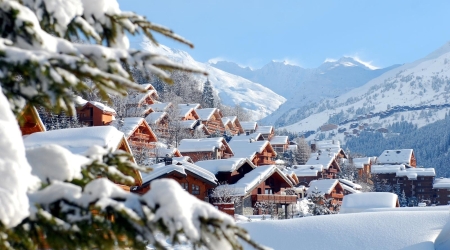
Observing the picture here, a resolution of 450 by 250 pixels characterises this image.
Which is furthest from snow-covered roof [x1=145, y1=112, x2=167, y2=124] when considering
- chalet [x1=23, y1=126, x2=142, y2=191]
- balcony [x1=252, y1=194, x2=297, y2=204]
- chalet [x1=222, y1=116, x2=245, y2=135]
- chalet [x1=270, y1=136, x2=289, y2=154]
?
chalet [x1=23, y1=126, x2=142, y2=191]

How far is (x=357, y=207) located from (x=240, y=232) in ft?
95.2

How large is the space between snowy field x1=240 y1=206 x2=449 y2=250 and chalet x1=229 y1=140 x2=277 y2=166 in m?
45.2

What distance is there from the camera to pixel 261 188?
44594 mm

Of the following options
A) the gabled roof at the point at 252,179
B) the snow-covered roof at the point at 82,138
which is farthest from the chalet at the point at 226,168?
the snow-covered roof at the point at 82,138

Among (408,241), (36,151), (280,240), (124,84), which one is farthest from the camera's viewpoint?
(280,240)

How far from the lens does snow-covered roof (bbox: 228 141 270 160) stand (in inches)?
2400

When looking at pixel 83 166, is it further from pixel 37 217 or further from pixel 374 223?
pixel 374 223

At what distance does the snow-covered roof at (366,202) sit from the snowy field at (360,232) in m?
15.7

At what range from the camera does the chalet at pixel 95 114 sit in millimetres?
47731

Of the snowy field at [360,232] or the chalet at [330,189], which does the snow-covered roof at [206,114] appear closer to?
the chalet at [330,189]

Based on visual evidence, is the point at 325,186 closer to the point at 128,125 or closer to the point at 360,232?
the point at 128,125

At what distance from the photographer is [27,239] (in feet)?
9.58

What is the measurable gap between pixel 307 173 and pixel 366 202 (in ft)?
128

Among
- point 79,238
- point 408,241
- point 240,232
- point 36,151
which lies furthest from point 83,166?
point 408,241
